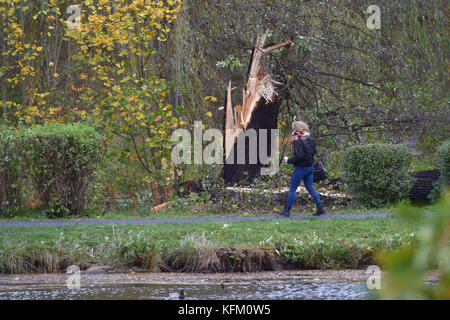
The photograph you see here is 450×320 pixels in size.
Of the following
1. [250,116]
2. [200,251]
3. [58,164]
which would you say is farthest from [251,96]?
[200,251]

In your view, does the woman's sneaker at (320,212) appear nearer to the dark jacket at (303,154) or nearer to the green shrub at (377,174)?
the dark jacket at (303,154)

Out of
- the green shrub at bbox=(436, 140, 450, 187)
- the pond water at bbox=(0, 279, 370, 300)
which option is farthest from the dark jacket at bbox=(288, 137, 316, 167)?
the pond water at bbox=(0, 279, 370, 300)

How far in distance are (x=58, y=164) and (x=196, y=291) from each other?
5.59 metres

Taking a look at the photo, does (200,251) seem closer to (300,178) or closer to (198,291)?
(198,291)

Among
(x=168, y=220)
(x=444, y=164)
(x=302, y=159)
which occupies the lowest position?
(x=168, y=220)

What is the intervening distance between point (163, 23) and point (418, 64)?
6295mm

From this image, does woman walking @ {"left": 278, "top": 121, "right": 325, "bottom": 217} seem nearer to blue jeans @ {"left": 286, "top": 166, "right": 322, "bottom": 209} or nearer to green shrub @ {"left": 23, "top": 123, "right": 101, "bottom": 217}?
blue jeans @ {"left": 286, "top": 166, "right": 322, "bottom": 209}

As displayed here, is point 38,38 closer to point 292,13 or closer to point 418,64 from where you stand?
point 292,13

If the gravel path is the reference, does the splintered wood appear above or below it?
above

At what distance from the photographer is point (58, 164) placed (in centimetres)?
1207

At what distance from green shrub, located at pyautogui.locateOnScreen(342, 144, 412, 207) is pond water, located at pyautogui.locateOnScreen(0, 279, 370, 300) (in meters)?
5.18

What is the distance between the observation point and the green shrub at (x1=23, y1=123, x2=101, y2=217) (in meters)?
12.0
